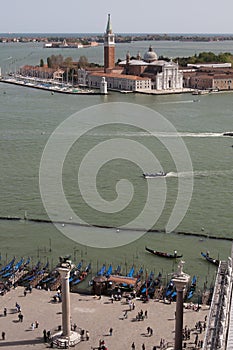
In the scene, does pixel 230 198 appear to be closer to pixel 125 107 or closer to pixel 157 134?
pixel 157 134

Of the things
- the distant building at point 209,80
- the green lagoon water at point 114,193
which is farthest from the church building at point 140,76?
the green lagoon water at point 114,193

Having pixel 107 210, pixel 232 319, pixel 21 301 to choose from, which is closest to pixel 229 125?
pixel 107 210

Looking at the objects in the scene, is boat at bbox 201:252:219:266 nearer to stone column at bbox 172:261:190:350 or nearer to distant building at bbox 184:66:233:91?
stone column at bbox 172:261:190:350

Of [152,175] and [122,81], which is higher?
[122,81]

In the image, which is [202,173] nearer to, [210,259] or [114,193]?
[114,193]

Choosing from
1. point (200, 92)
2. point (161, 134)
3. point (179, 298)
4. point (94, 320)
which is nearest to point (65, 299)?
point (94, 320)
